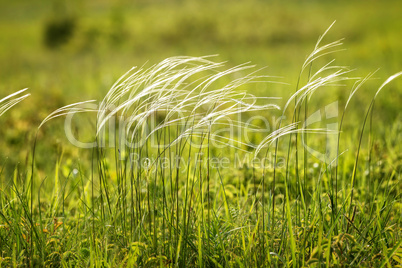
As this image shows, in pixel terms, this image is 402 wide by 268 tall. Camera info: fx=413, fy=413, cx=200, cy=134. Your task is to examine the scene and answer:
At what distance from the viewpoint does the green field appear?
5.28 ft

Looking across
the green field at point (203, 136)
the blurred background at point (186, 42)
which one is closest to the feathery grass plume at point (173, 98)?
the green field at point (203, 136)

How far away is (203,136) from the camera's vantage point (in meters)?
2.33

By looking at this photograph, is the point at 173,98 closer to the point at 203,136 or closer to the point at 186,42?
the point at 203,136

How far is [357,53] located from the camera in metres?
10.0

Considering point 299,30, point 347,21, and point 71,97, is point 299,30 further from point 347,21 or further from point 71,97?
point 71,97

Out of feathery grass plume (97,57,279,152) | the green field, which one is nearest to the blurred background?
the green field

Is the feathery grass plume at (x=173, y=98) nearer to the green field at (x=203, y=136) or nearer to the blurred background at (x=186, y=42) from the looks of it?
the green field at (x=203, y=136)

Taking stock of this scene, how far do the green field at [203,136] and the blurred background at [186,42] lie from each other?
8 centimetres

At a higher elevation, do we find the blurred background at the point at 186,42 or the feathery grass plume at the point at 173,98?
the blurred background at the point at 186,42

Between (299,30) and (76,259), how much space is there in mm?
12902

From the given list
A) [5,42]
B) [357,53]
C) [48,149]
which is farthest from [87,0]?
[48,149]

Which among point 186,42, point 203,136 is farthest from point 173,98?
point 186,42

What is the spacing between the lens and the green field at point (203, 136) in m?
1.61

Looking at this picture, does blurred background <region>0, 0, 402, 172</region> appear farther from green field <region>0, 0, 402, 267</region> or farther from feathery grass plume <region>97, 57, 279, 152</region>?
feathery grass plume <region>97, 57, 279, 152</region>
